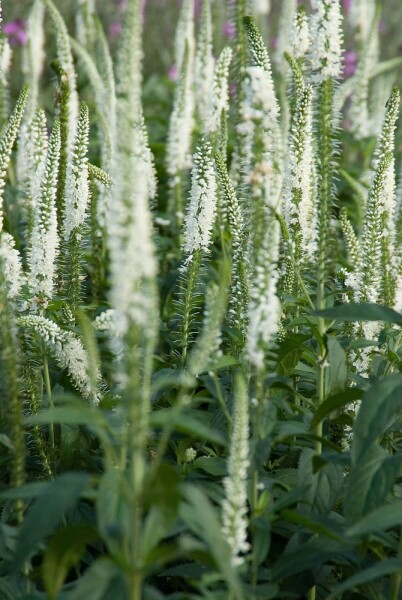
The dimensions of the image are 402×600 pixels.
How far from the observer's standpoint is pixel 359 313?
2758 millimetres

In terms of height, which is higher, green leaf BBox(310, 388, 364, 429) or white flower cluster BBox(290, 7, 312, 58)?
white flower cluster BBox(290, 7, 312, 58)

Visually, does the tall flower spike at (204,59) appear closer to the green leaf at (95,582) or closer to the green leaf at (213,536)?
the green leaf at (213,536)

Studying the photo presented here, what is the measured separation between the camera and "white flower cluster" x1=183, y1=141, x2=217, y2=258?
12.7 ft

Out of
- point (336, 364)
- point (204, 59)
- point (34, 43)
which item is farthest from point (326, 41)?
point (34, 43)

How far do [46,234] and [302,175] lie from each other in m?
1.15

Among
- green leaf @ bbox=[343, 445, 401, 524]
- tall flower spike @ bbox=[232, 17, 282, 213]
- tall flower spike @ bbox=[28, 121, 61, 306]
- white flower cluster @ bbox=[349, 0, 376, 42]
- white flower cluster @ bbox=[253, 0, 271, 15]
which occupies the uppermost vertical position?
white flower cluster @ bbox=[349, 0, 376, 42]

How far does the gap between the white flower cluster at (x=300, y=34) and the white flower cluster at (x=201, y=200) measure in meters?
0.64

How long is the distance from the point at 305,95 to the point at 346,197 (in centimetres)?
500

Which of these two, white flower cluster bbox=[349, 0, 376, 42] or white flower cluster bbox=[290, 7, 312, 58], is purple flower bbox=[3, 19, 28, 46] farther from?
white flower cluster bbox=[290, 7, 312, 58]

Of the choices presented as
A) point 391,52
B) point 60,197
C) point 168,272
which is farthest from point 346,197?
point 391,52

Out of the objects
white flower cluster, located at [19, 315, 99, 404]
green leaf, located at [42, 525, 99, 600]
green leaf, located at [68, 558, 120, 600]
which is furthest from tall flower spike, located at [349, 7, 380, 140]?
green leaf, located at [68, 558, 120, 600]

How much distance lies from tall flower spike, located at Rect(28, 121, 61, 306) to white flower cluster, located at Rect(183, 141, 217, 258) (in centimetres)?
63

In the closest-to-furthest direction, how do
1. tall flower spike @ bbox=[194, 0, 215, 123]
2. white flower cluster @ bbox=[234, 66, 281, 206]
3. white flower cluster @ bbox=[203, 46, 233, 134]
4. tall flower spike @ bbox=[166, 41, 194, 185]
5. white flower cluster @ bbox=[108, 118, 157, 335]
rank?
1. white flower cluster @ bbox=[108, 118, 157, 335]
2. white flower cluster @ bbox=[234, 66, 281, 206]
3. white flower cluster @ bbox=[203, 46, 233, 134]
4. tall flower spike @ bbox=[166, 41, 194, 185]
5. tall flower spike @ bbox=[194, 0, 215, 123]

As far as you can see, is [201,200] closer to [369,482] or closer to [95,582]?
[369,482]
